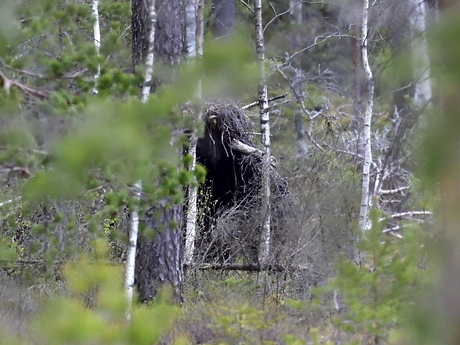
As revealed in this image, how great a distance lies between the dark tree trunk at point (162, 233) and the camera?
22.7 feet

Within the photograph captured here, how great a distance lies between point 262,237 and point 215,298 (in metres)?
2.39

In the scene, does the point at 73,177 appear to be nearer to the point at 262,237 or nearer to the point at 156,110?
the point at 156,110

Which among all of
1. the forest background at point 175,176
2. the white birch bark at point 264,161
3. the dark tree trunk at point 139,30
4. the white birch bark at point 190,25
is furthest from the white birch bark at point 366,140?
the white birch bark at point 190,25

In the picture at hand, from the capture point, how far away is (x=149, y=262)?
706 centimetres

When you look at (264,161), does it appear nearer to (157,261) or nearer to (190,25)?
(190,25)

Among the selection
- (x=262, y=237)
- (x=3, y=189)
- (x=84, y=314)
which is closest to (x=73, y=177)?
(x=84, y=314)

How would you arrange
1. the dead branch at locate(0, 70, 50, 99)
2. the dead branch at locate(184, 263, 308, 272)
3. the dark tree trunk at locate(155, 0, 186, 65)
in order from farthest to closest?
the dead branch at locate(184, 263, 308, 272) → the dark tree trunk at locate(155, 0, 186, 65) → the dead branch at locate(0, 70, 50, 99)

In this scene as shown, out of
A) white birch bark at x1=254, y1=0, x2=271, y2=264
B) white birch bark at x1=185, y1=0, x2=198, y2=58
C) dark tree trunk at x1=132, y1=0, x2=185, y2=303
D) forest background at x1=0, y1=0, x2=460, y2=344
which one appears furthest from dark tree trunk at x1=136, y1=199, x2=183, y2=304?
white birch bark at x1=185, y1=0, x2=198, y2=58

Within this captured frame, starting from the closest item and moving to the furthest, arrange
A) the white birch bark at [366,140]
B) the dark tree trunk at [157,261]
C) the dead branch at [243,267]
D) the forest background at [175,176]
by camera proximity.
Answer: the forest background at [175,176] → the dark tree trunk at [157,261] → the white birch bark at [366,140] → the dead branch at [243,267]

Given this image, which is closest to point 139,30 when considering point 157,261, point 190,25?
point 157,261

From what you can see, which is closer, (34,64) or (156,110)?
(156,110)

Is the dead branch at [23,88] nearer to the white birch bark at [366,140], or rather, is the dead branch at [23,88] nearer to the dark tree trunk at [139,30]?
the dark tree trunk at [139,30]

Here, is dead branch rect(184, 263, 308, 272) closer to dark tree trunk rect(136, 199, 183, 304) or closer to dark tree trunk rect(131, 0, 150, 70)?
dark tree trunk rect(136, 199, 183, 304)

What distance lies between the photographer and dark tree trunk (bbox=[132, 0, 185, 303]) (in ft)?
22.7
